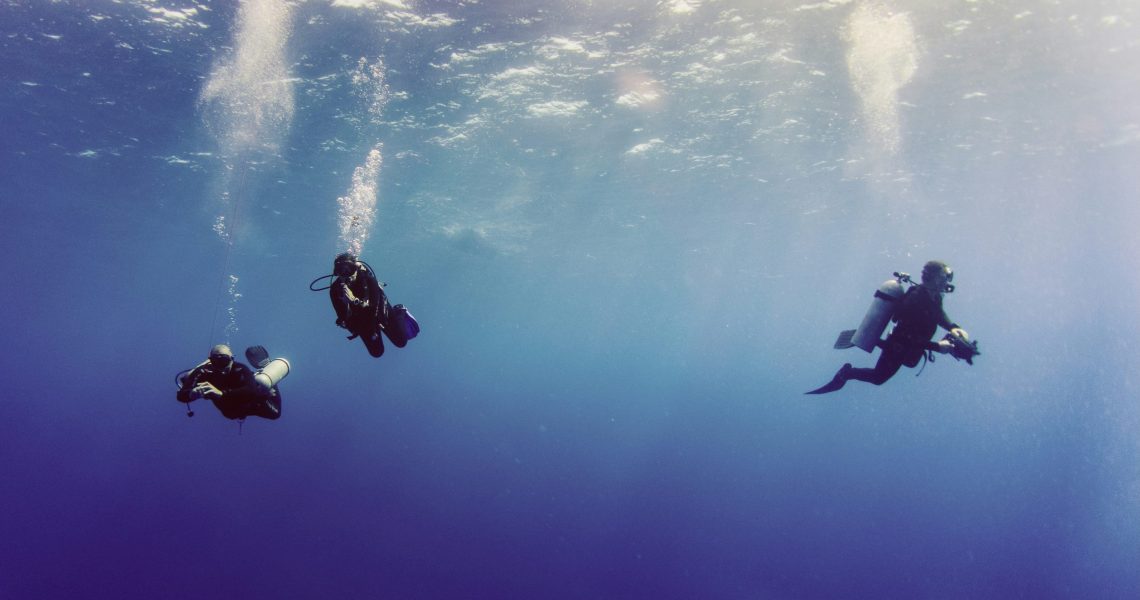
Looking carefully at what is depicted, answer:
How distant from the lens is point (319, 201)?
84.4ft

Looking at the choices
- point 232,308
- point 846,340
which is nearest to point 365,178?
point 846,340

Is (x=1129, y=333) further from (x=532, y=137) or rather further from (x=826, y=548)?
(x=532, y=137)

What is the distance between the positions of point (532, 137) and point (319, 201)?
1423cm

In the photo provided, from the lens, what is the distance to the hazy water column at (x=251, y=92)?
1103 cm

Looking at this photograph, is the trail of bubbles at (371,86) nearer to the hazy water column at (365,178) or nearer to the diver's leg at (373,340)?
the hazy water column at (365,178)

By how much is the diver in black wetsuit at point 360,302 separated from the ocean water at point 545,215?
7693mm

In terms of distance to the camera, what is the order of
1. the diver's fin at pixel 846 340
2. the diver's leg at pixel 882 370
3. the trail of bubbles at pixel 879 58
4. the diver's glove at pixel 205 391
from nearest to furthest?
1. the diver's glove at pixel 205 391
2. the diver's leg at pixel 882 370
3. the diver's fin at pixel 846 340
4. the trail of bubbles at pixel 879 58

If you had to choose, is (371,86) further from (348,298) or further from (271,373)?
(348,298)

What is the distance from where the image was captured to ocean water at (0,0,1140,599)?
471 inches

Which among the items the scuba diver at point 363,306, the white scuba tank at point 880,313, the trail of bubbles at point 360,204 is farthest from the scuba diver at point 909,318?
the trail of bubbles at point 360,204

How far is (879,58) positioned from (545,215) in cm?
1909

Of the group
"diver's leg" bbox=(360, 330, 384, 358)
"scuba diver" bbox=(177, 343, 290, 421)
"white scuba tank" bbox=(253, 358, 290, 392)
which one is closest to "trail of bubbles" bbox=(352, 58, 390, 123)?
"white scuba tank" bbox=(253, 358, 290, 392)

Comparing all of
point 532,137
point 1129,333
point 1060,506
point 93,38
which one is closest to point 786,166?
point 532,137

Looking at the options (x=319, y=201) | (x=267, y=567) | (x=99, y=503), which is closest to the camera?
(x=267, y=567)
